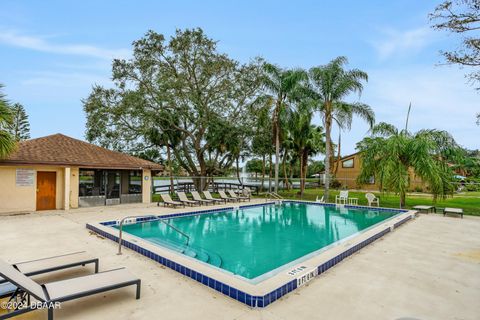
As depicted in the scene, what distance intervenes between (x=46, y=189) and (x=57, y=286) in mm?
11728

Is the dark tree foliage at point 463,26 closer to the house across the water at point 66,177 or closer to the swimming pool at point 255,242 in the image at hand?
the swimming pool at point 255,242

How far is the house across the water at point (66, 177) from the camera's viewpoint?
40.1 feet

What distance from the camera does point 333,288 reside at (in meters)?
4.60

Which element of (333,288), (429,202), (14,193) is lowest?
(429,202)

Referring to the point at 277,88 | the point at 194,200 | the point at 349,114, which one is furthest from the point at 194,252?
the point at 277,88

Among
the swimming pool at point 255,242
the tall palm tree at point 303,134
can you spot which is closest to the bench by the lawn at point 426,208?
the swimming pool at point 255,242

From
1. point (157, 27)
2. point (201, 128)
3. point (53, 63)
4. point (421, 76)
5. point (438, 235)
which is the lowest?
point (438, 235)

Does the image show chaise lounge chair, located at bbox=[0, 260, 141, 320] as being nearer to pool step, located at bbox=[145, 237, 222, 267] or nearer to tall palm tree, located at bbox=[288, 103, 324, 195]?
pool step, located at bbox=[145, 237, 222, 267]

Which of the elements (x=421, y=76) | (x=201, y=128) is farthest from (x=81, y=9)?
(x=421, y=76)

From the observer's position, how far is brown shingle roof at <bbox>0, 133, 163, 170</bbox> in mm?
12516

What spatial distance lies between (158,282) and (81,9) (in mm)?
14612

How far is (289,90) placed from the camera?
19.0 meters

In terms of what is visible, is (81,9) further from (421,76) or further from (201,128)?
(421,76)

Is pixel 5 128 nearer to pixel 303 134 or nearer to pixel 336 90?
pixel 336 90
